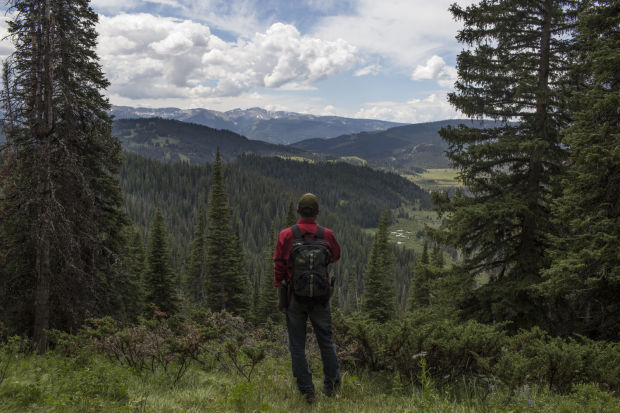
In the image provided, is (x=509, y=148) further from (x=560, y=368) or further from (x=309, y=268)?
(x=309, y=268)

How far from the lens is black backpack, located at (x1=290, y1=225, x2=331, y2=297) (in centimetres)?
440

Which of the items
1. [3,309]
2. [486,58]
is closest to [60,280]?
[3,309]

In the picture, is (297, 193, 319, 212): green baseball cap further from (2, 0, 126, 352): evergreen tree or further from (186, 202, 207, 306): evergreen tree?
(186, 202, 207, 306): evergreen tree

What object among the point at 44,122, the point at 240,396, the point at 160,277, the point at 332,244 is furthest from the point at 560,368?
the point at 160,277

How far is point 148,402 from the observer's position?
413 cm

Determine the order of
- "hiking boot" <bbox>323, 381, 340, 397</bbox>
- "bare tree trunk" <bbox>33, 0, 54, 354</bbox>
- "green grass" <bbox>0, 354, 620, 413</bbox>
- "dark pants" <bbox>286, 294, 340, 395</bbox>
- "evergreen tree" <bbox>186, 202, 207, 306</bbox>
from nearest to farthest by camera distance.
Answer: "green grass" <bbox>0, 354, 620, 413</bbox>
"dark pants" <bbox>286, 294, 340, 395</bbox>
"hiking boot" <bbox>323, 381, 340, 397</bbox>
"bare tree trunk" <bbox>33, 0, 54, 354</bbox>
"evergreen tree" <bbox>186, 202, 207, 306</bbox>

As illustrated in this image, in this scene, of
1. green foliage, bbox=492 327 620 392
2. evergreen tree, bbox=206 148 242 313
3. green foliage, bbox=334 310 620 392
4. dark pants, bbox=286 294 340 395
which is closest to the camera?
green foliage, bbox=492 327 620 392

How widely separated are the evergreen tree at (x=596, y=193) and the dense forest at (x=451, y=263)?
48 millimetres

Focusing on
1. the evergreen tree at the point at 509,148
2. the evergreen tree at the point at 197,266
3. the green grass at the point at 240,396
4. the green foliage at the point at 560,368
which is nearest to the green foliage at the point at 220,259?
the evergreen tree at the point at 197,266

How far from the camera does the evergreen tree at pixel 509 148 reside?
31.5ft

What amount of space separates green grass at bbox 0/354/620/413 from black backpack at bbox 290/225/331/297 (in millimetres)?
1447

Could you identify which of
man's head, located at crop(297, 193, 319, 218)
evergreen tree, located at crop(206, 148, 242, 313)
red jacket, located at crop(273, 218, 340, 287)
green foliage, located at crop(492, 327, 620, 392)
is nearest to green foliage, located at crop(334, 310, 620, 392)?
green foliage, located at crop(492, 327, 620, 392)

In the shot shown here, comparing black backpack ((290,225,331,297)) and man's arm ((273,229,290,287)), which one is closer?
black backpack ((290,225,331,297))

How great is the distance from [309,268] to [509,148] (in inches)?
323
